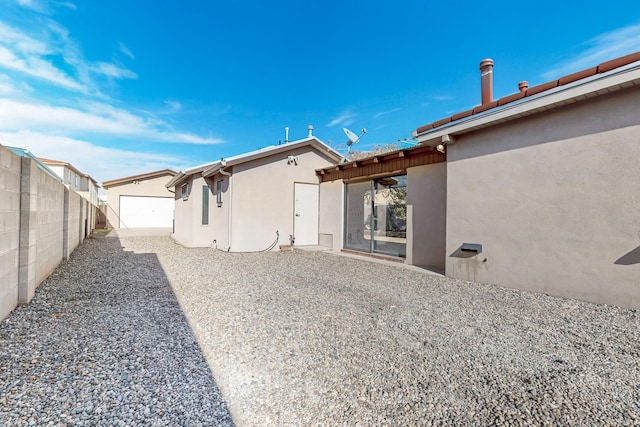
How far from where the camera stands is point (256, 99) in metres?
14.4

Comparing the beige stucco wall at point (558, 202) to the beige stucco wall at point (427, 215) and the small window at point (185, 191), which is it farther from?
the small window at point (185, 191)

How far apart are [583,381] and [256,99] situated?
49.6 feet

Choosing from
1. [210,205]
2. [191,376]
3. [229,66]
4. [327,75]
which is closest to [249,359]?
[191,376]

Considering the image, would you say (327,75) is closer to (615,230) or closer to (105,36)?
(105,36)

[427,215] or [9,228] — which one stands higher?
[427,215]

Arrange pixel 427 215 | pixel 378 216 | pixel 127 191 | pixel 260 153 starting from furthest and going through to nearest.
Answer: pixel 127 191
pixel 260 153
pixel 378 216
pixel 427 215

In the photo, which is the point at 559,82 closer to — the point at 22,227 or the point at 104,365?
the point at 104,365

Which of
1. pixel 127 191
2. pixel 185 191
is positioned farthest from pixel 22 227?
pixel 127 191

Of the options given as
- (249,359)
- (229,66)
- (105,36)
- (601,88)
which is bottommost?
(249,359)

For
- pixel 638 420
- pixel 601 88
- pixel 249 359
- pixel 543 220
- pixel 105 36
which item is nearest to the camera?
pixel 638 420

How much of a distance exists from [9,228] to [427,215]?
6.89 meters

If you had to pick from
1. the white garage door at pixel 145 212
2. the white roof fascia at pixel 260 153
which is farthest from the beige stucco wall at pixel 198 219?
the white garage door at pixel 145 212

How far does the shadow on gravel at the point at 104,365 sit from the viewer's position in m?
1.71

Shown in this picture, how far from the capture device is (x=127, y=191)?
65.7 feet
